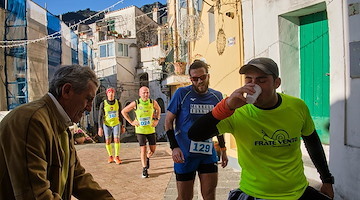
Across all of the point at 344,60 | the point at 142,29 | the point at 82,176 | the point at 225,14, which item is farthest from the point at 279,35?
the point at 142,29

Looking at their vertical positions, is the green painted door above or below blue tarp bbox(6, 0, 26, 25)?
below

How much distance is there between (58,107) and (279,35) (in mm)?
4472

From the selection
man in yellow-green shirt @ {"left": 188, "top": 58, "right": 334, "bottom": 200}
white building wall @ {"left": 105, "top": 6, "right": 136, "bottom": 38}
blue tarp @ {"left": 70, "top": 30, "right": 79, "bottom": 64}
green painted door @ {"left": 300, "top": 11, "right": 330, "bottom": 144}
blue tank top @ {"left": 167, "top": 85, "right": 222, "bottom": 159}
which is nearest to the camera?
man in yellow-green shirt @ {"left": 188, "top": 58, "right": 334, "bottom": 200}

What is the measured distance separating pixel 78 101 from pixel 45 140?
0.32 metres

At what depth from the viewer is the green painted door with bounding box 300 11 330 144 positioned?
4969 mm

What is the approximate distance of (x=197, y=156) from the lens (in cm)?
345

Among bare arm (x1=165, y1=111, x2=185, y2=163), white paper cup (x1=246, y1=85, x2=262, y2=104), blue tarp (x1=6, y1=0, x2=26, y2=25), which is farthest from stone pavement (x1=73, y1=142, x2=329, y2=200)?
blue tarp (x1=6, y1=0, x2=26, y2=25)

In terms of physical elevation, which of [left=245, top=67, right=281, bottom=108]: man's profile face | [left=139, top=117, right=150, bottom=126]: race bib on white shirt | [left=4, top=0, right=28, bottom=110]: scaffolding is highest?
[left=4, top=0, right=28, bottom=110]: scaffolding

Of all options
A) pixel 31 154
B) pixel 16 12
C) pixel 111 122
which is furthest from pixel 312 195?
pixel 16 12

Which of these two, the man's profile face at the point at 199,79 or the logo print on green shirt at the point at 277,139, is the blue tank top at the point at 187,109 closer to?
the man's profile face at the point at 199,79

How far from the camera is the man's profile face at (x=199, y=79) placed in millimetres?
3527

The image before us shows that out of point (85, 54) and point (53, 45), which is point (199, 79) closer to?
point (53, 45)

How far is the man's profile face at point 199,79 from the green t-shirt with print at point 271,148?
135 centimetres

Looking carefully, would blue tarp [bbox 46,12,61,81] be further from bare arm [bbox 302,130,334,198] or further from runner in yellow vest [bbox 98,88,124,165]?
bare arm [bbox 302,130,334,198]
